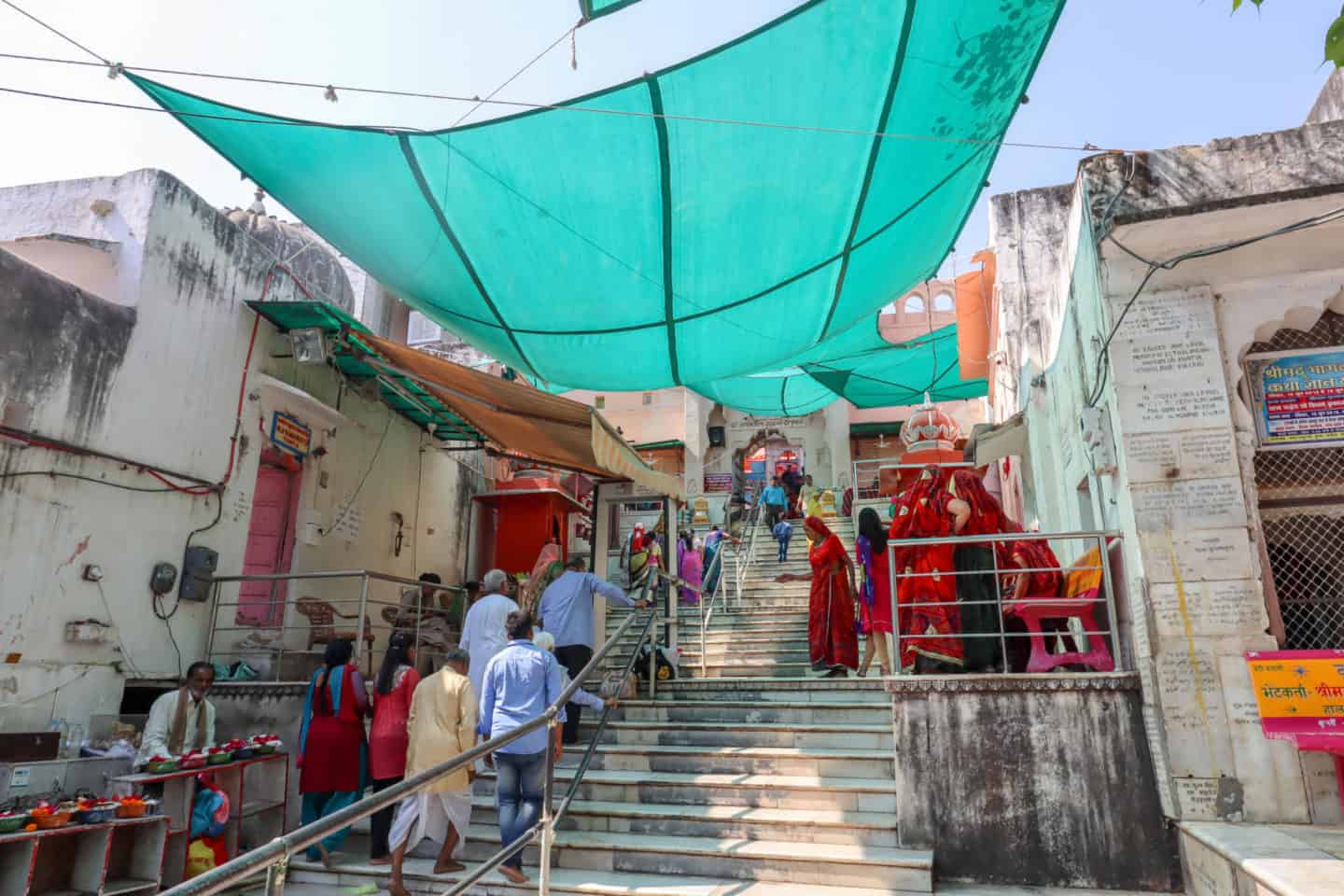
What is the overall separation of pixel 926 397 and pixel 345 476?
974 cm

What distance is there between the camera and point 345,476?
995 cm

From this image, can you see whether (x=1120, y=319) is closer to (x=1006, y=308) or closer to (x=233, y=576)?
(x=1006, y=308)

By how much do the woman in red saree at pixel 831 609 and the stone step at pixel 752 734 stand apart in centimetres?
135

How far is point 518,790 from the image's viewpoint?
16.3 ft

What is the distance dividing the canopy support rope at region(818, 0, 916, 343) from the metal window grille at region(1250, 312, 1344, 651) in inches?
121

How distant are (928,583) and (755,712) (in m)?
1.79

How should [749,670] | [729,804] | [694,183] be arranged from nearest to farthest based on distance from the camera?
[729,804] < [694,183] < [749,670]

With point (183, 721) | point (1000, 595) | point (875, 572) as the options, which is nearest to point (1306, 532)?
point (1000, 595)

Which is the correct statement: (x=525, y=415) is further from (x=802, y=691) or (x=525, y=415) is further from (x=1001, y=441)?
(x=1001, y=441)

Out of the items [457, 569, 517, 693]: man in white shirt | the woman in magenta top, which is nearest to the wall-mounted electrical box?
[457, 569, 517, 693]: man in white shirt

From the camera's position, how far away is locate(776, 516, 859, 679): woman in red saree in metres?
7.65

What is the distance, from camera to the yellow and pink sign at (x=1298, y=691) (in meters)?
4.32

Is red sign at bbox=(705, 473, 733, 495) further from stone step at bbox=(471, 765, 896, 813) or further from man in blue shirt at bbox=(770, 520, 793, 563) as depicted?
stone step at bbox=(471, 765, 896, 813)

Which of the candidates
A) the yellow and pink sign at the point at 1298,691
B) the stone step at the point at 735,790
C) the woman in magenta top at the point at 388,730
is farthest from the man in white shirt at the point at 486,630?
the yellow and pink sign at the point at 1298,691
